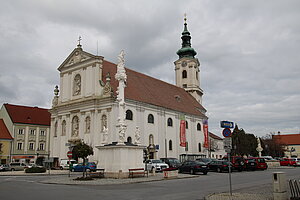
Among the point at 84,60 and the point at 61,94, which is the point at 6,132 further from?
the point at 84,60

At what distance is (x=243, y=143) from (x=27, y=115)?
146 feet

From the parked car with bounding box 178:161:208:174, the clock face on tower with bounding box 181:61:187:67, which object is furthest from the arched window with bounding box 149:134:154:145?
the clock face on tower with bounding box 181:61:187:67

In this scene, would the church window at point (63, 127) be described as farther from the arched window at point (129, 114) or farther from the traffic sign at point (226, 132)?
the traffic sign at point (226, 132)

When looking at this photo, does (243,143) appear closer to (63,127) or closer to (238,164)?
(238,164)

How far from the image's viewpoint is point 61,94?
1805 inches

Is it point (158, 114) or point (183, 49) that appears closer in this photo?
point (158, 114)

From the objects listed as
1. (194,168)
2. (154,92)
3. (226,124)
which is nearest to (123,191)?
(226,124)

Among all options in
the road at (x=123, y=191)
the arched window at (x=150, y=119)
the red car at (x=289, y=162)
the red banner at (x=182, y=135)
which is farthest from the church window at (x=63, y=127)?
the red car at (x=289, y=162)

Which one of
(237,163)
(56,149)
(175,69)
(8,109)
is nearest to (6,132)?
(8,109)

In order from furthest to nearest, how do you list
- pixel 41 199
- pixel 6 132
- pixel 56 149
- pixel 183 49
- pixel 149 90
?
1. pixel 183 49
2. pixel 6 132
3. pixel 149 90
4. pixel 56 149
5. pixel 41 199

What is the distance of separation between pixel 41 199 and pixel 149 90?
37.4m

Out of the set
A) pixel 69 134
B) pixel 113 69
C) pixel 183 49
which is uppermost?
pixel 183 49

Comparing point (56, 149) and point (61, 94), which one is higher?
point (61, 94)

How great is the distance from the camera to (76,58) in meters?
44.4
